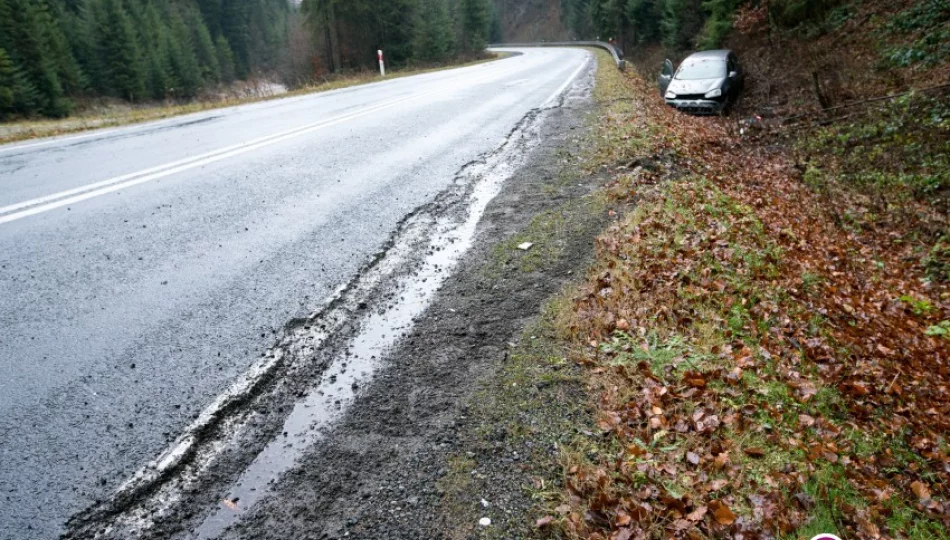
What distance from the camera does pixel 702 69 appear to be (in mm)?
14914

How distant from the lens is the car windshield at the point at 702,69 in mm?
14594

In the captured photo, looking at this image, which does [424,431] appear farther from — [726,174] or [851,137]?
[851,137]

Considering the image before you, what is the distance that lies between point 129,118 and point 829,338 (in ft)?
46.6

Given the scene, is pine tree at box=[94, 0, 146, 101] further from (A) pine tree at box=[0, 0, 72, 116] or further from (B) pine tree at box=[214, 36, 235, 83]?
(B) pine tree at box=[214, 36, 235, 83]

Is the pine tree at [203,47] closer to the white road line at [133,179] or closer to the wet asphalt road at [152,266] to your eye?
the white road line at [133,179]

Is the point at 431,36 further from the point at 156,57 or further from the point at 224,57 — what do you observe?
the point at 224,57

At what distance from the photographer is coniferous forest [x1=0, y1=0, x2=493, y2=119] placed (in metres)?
36.7

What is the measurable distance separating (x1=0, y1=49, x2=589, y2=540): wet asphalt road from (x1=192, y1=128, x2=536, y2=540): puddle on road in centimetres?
48

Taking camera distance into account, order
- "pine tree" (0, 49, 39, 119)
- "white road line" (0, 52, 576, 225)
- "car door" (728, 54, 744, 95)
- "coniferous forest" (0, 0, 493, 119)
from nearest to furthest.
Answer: "white road line" (0, 52, 576, 225) < "car door" (728, 54, 744, 95) < "pine tree" (0, 49, 39, 119) < "coniferous forest" (0, 0, 493, 119)

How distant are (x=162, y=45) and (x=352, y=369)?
6490 centimetres

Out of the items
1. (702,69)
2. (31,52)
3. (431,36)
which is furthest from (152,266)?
(31,52)

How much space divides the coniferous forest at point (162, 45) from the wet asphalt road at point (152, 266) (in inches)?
844

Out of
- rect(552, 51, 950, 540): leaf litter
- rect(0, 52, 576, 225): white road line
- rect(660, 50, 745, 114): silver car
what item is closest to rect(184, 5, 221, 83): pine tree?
rect(660, 50, 745, 114): silver car

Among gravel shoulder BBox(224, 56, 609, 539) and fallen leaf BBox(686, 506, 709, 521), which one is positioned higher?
gravel shoulder BBox(224, 56, 609, 539)
